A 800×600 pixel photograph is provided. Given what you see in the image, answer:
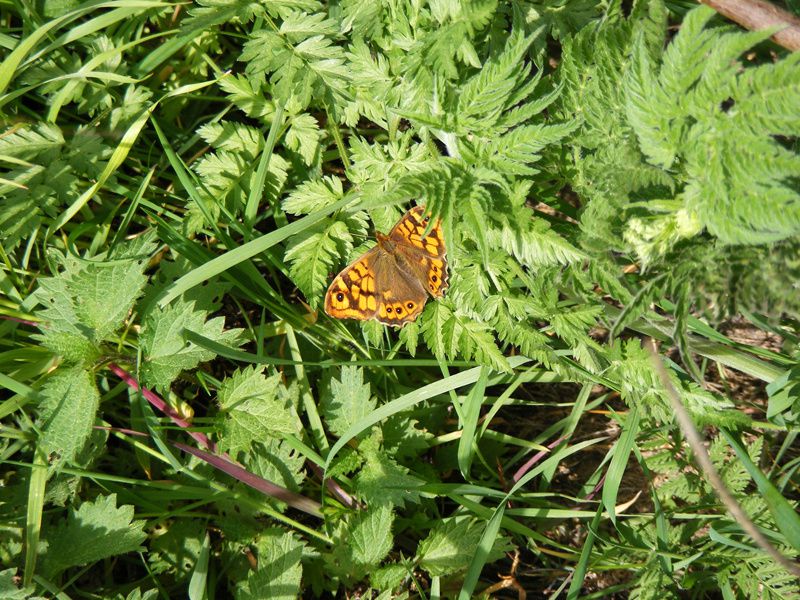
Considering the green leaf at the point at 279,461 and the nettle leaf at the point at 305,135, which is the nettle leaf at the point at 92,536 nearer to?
the green leaf at the point at 279,461

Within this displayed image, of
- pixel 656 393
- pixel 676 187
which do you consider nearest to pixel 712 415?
pixel 656 393

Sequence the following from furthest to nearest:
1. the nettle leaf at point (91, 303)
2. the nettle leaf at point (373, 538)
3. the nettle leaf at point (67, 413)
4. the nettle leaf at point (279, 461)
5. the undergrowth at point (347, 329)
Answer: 1. the nettle leaf at point (279, 461)
2. the nettle leaf at point (373, 538)
3. the nettle leaf at point (91, 303)
4. the nettle leaf at point (67, 413)
5. the undergrowth at point (347, 329)

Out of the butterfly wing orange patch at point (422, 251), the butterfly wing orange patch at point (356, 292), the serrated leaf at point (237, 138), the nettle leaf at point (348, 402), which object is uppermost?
the serrated leaf at point (237, 138)

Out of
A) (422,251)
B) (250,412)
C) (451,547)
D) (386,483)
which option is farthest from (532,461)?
(250,412)

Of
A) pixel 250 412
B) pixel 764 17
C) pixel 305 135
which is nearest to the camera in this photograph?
pixel 764 17

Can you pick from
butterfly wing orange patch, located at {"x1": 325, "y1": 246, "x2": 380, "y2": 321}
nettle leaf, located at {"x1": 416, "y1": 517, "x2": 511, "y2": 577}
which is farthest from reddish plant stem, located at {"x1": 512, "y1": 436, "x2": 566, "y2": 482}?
butterfly wing orange patch, located at {"x1": 325, "y1": 246, "x2": 380, "y2": 321}

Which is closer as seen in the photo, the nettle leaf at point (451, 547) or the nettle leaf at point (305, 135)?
the nettle leaf at point (451, 547)

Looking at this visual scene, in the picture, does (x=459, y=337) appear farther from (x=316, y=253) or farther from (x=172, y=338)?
(x=172, y=338)

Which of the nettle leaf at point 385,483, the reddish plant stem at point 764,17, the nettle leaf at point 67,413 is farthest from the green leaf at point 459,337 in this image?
the reddish plant stem at point 764,17
